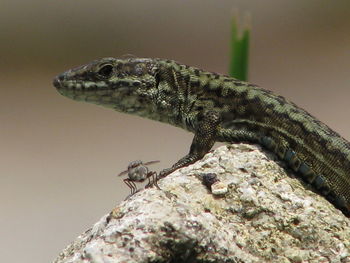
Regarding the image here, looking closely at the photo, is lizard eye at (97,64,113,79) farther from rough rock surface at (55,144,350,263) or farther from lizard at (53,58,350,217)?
rough rock surface at (55,144,350,263)

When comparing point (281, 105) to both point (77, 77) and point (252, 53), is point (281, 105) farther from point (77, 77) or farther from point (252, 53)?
point (252, 53)

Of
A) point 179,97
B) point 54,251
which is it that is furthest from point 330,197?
point 54,251

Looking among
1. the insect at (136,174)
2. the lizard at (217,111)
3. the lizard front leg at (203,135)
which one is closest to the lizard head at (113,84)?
the lizard at (217,111)

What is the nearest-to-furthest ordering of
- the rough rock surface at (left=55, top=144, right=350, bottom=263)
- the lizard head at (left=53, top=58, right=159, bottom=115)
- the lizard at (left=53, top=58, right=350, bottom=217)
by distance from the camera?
the rough rock surface at (left=55, top=144, right=350, bottom=263)
the lizard at (left=53, top=58, right=350, bottom=217)
the lizard head at (left=53, top=58, right=159, bottom=115)

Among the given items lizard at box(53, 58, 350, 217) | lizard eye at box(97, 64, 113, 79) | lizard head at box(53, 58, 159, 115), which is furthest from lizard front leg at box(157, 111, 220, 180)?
lizard eye at box(97, 64, 113, 79)

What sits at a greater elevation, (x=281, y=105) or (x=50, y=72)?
(x=281, y=105)

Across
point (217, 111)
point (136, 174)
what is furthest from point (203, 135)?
point (136, 174)
